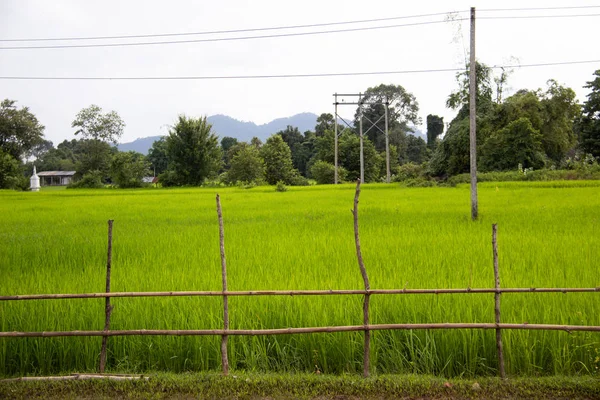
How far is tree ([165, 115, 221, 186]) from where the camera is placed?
31734 millimetres

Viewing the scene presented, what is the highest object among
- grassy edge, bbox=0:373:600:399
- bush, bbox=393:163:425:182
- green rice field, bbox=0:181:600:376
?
bush, bbox=393:163:425:182

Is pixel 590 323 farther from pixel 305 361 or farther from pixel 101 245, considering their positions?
pixel 101 245

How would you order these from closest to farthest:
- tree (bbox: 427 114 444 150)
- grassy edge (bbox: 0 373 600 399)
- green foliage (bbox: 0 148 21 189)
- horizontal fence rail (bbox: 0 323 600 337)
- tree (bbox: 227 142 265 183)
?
1. grassy edge (bbox: 0 373 600 399)
2. horizontal fence rail (bbox: 0 323 600 337)
3. green foliage (bbox: 0 148 21 189)
4. tree (bbox: 227 142 265 183)
5. tree (bbox: 427 114 444 150)

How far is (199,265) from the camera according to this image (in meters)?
5.62

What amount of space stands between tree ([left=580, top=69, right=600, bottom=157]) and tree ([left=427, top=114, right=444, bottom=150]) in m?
15.1

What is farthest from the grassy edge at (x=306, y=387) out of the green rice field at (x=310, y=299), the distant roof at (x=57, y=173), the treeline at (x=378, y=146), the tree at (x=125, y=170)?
the distant roof at (x=57, y=173)

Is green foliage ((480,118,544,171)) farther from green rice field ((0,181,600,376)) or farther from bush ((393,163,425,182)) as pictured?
green rice field ((0,181,600,376))

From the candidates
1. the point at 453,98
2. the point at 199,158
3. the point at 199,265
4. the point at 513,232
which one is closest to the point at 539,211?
the point at 513,232

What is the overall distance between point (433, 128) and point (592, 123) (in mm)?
16841

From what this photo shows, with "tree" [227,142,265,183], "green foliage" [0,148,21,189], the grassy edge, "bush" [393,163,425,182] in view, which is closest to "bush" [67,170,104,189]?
"green foliage" [0,148,21,189]

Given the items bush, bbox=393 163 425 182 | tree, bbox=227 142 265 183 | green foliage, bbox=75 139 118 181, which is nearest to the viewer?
bush, bbox=393 163 425 182

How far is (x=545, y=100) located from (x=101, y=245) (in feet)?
83.6

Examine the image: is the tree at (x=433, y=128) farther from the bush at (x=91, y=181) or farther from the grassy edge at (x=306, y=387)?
the grassy edge at (x=306, y=387)

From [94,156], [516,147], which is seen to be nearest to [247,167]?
[94,156]
